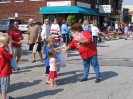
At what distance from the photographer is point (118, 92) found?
22.9 feet

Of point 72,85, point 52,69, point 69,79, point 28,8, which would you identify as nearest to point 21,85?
point 52,69

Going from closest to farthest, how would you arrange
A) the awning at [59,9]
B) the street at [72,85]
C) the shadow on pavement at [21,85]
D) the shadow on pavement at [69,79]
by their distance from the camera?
the street at [72,85] < the shadow on pavement at [21,85] < the shadow on pavement at [69,79] < the awning at [59,9]

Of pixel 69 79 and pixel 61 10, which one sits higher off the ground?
pixel 61 10

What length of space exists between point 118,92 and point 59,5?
27.8 m

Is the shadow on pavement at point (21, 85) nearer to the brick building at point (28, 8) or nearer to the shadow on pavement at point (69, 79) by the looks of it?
the shadow on pavement at point (69, 79)

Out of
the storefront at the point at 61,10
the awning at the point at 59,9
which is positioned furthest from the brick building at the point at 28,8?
the awning at the point at 59,9

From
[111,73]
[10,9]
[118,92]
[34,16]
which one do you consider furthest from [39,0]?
[118,92]

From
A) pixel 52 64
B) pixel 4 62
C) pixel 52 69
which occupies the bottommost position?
pixel 52 69

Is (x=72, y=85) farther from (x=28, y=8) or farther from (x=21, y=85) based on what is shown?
(x=28, y=8)

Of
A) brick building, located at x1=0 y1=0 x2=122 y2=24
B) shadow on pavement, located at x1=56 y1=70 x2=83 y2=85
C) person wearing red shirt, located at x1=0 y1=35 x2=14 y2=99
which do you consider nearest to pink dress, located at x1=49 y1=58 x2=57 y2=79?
shadow on pavement, located at x1=56 y1=70 x2=83 y2=85

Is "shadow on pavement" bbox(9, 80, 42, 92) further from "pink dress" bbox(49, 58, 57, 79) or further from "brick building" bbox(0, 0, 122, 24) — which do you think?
"brick building" bbox(0, 0, 122, 24)

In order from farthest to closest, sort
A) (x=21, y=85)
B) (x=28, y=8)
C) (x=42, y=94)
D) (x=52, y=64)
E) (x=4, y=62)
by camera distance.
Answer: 1. (x=28, y=8)
2. (x=21, y=85)
3. (x=52, y=64)
4. (x=42, y=94)
5. (x=4, y=62)

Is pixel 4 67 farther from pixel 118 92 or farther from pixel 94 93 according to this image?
pixel 118 92

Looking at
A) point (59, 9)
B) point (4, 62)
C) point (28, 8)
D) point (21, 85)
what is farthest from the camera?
point (28, 8)
